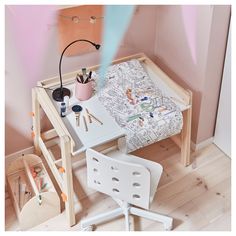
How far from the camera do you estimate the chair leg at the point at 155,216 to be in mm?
1855

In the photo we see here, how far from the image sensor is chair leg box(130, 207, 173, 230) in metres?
1.85

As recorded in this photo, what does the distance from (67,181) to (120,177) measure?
290mm

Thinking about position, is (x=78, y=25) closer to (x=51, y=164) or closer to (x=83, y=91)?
(x=83, y=91)

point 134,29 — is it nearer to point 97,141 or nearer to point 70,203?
point 97,141

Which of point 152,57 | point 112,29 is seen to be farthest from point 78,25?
point 112,29

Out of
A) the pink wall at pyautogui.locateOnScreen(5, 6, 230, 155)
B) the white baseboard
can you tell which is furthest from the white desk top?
the white baseboard

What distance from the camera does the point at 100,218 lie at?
1854 millimetres

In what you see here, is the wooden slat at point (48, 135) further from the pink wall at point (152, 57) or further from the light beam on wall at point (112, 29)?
the light beam on wall at point (112, 29)

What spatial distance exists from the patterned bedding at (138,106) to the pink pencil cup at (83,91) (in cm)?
5

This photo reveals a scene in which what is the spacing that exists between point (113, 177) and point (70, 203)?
1.10 ft

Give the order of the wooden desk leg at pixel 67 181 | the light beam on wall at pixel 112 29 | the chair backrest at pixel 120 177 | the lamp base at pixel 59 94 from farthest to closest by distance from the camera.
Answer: the lamp base at pixel 59 94
the wooden desk leg at pixel 67 181
the chair backrest at pixel 120 177
the light beam on wall at pixel 112 29

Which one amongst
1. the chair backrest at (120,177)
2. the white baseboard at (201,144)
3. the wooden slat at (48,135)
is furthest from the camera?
the white baseboard at (201,144)

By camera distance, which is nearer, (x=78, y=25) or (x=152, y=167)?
(x=152, y=167)

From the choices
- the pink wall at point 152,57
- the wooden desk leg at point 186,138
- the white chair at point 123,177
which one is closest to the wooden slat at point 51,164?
the pink wall at point 152,57
